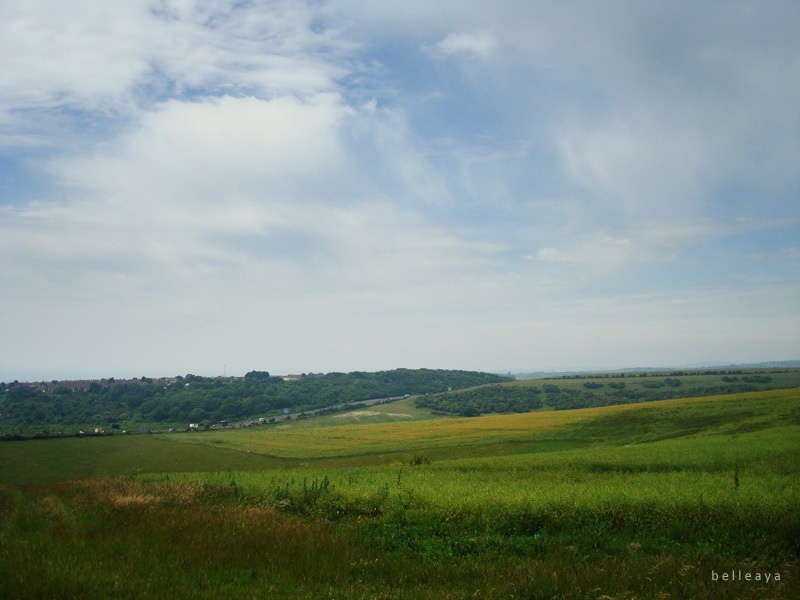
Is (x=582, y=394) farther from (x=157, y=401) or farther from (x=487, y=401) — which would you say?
(x=157, y=401)

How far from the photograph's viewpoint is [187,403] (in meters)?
135

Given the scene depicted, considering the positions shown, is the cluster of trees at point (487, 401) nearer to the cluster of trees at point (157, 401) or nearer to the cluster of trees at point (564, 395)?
the cluster of trees at point (564, 395)

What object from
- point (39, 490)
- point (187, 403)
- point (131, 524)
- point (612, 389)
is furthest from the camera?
point (612, 389)

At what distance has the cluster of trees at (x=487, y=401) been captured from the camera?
13369 centimetres

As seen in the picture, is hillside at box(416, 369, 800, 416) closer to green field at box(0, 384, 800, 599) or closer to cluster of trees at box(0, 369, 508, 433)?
cluster of trees at box(0, 369, 508, 433)

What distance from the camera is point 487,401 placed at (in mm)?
143000

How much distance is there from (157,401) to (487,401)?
95719 millimetres

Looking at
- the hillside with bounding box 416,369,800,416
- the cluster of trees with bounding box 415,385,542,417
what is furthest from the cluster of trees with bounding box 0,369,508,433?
the hillside with bounding box 416,369,800,416

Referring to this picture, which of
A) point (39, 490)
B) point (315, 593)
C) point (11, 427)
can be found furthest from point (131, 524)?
point (11, 427)

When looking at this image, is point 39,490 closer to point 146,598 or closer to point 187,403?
point 146,598

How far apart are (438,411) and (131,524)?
130302mm

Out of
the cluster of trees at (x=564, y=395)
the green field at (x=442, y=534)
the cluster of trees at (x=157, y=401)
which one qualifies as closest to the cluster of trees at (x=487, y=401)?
the cluster of trees at (x=564, y=395)

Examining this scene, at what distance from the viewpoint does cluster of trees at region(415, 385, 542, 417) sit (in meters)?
134

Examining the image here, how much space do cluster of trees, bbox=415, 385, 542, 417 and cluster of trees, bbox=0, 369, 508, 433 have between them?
127ft
